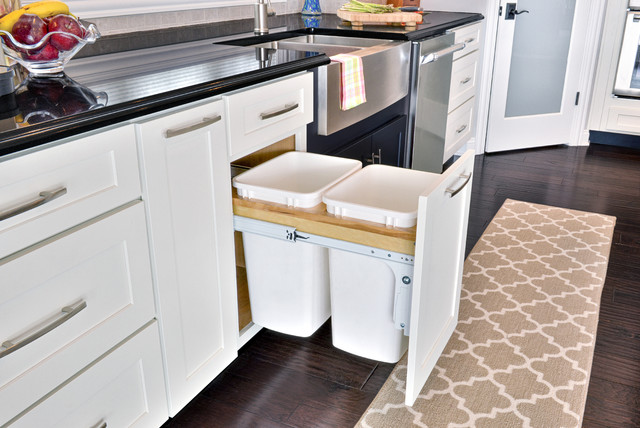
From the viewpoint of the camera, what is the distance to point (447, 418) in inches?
66.1

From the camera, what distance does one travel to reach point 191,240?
57.8 inches

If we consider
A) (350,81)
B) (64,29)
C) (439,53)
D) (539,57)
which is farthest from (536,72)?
(64,29)

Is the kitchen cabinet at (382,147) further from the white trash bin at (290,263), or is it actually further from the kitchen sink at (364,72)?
the white trash bin at (290,263)

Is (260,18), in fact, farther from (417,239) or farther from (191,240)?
Answer: (417,239)

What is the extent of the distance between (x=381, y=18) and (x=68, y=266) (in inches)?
85.7

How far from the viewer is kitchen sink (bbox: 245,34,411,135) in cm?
199

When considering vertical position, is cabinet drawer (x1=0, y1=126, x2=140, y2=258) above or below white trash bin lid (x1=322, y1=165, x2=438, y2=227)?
above

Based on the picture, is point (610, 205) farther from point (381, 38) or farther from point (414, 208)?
point (414, 208)

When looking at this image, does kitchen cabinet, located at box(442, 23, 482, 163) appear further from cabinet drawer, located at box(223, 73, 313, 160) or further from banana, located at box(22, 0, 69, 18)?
banana, located at box(22, 0, 69, 18)

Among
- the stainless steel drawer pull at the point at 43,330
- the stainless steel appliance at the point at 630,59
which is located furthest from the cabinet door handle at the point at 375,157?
the stainless steel appliance at the point at 630,59

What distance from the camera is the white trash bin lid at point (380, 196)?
1.48 metres

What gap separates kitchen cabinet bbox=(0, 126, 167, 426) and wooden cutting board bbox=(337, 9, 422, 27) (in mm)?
1896

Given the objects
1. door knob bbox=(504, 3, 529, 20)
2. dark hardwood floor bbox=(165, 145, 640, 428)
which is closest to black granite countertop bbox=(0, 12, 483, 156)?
dark hardwood floor bbox=(165, 145, 640, 428)

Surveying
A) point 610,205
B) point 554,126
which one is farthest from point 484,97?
point 610,205
